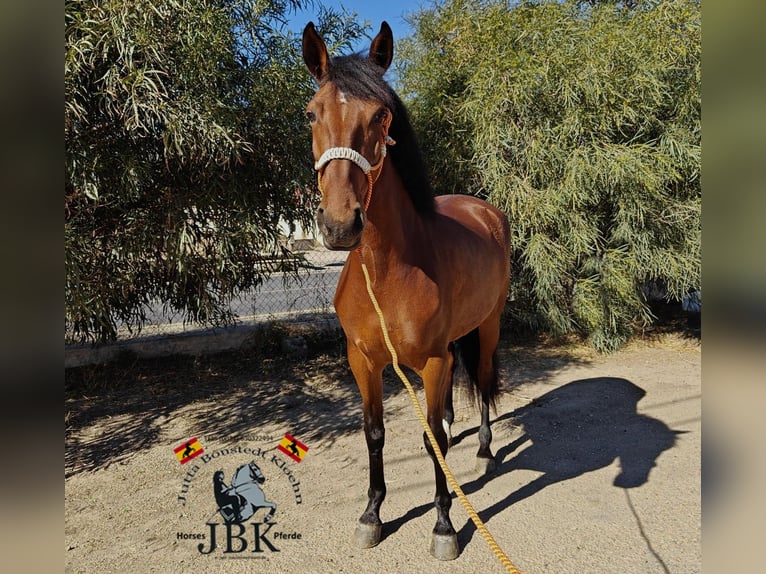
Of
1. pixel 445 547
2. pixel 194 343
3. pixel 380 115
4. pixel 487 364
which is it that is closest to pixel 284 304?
pixel 194 343

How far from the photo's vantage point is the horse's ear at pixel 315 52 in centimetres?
172

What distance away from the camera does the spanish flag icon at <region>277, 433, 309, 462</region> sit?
10.3 ft

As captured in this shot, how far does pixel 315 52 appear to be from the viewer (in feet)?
5.79

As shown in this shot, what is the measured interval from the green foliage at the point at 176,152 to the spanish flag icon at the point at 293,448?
5.00 ft

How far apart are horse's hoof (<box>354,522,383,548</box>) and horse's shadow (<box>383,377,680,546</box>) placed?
0.11 metres

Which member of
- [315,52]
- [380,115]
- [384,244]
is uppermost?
[315,52]

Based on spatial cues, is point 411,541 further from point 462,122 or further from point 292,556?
point 462,122

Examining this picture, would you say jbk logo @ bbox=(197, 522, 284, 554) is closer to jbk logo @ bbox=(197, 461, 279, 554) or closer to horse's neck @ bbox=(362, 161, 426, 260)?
jbk logo @ bbox=(197, 461, 279, 554)

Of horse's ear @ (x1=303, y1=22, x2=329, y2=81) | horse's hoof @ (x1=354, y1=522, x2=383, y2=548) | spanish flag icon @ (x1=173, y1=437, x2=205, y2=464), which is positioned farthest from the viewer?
spanish flag icon @ (x1=173, y1=437, x2=205, y2=464)

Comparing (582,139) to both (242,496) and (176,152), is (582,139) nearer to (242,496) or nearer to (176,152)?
(176,152)

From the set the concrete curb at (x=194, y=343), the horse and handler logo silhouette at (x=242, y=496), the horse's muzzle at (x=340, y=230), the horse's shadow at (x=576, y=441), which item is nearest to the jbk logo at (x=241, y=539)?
the horse and handler logo silhouette at (x=242, y=496)

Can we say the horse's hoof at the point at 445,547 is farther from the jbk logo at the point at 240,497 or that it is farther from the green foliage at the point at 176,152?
the green foliage at the point at 176,152

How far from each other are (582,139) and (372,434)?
4140mm

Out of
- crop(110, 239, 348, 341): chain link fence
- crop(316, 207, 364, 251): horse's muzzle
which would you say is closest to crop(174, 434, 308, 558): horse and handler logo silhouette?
crop(316, 207, 364, 251): horse's muzzle
